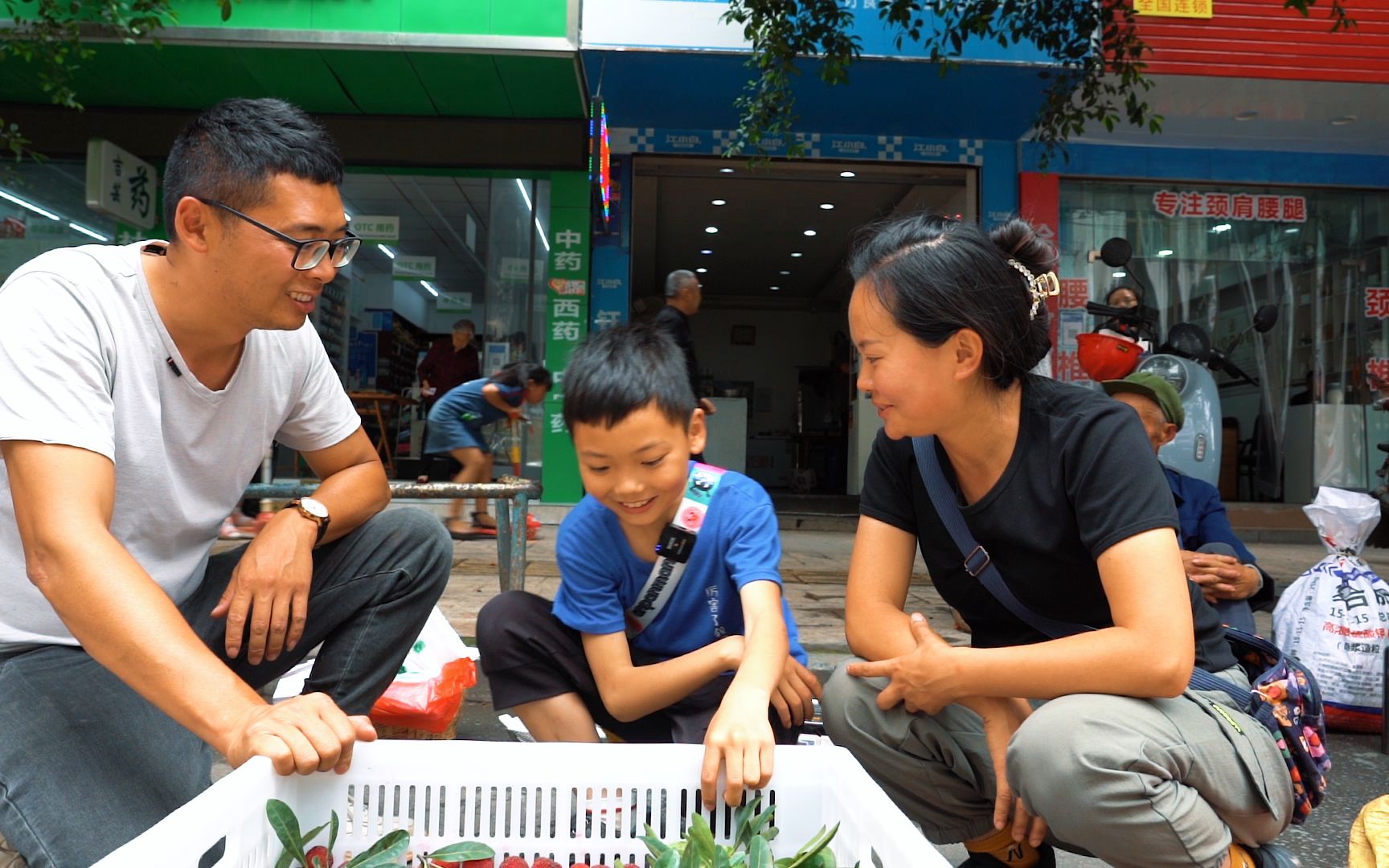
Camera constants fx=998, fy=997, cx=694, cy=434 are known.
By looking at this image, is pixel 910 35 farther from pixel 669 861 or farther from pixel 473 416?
pixel 669 861

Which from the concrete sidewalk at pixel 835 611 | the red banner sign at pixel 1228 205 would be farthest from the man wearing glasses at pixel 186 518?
the red banner sign at pixel 1228 205

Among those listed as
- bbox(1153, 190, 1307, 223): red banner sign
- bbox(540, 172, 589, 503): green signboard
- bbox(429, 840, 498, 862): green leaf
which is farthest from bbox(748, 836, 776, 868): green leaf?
bbox(1153, 190, 1307, 223): red banner sign

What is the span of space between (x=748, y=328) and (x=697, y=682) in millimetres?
15659

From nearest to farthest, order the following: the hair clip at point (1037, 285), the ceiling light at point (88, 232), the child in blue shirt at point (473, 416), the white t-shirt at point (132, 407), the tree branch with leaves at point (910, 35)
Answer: the white t-shirt at point (132, 407), the hair clip at point (1037, 285), the tree branch with leaves at point (910, 35), the child in blue shirt at point (473, 416), the ceiling light at point (88, 232)

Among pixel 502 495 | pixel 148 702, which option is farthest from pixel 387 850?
pixel 502 495

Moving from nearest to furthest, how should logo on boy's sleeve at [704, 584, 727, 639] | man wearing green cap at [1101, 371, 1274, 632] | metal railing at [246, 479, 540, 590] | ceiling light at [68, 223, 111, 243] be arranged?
logo on boy's sleeve at [704, 584, 727, 639]
man wearing green cap at [1101, 371, 1274, 632]
metal railing at [246, 479, 540, 590]
ceiling light at [68, 223, 111, 243]

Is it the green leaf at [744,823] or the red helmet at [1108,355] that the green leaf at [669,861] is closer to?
the green leaf at [744,823]

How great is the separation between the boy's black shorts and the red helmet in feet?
10.4

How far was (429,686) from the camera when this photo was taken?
2.31m

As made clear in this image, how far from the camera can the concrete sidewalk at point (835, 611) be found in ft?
7.11

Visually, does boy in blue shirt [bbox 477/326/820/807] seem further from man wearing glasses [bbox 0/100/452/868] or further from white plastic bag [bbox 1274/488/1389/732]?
white plastic bag [bbox 1274/488/1389/732]

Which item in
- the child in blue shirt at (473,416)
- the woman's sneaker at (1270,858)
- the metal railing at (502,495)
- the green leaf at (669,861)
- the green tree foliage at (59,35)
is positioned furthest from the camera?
the child in blue shirt at (473,416)

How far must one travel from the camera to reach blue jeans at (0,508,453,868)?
1.27 meters

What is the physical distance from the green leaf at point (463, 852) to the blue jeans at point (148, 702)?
207 millimetres
